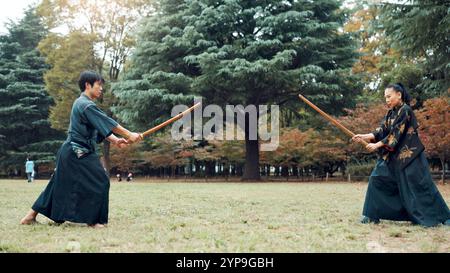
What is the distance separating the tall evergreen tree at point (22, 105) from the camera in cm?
3222

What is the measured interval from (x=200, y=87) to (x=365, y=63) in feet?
43.7

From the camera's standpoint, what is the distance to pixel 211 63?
20125 mm

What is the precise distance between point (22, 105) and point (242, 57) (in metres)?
19.5

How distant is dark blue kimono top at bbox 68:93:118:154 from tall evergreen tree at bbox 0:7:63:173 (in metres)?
27.5

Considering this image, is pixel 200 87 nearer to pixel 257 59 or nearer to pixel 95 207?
pixel 257 59

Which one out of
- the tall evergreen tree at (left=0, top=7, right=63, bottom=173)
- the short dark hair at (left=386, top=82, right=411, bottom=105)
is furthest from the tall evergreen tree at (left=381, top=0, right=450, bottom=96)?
the tall evergreen tree at (left=0, top=7, right=63, bottom=173)

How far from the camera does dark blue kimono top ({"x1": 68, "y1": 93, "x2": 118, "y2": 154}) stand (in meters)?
5.51

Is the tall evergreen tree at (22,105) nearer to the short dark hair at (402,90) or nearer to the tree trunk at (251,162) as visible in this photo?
the tree trunk at (251,162)
